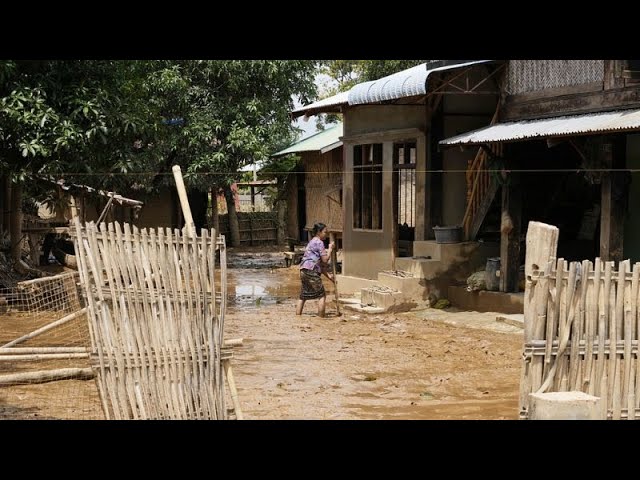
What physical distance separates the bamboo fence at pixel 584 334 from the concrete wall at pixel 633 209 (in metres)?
6.56

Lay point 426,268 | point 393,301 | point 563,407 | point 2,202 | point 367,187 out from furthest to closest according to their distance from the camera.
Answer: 1. point 367,187
2. point 2,202
3. point 426,268
4. point 393,301
5. point 563,407

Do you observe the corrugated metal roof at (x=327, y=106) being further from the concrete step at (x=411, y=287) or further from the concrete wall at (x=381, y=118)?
the concrete step at (x=411, y=287)

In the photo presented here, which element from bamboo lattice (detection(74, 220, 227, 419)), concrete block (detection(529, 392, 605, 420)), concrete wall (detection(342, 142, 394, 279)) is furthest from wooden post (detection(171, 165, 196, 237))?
concrete wall (detection(342, 142, 394, 279))

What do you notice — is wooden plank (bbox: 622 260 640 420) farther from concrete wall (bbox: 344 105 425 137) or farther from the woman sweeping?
concrete wall (bbox: 344 105 425 137)

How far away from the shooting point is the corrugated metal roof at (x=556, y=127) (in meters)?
9.52

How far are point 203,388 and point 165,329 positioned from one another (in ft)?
1.65

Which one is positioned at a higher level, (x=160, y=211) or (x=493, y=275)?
(x=160, y=211)

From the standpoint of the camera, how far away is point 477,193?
45.5ft

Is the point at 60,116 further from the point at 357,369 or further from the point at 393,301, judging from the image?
the point at 393,301

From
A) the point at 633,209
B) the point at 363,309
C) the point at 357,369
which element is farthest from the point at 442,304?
the point at 357,369

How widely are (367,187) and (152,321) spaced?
11260mm

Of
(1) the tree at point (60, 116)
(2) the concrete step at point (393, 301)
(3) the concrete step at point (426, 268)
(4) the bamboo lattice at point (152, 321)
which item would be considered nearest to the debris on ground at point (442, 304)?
(2) the concrete step at point (393, 301)

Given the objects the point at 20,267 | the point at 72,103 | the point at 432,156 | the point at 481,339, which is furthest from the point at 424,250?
the point at 20,267

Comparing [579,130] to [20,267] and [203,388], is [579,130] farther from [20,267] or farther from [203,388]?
[20,267]
